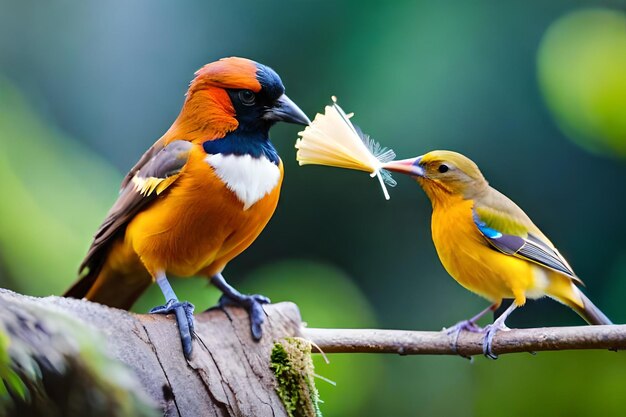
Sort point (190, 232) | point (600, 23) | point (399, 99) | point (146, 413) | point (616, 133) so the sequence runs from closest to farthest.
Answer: point (146, 413), point (190, 232), point (616, 133), point (600, 23), point (399, 99)

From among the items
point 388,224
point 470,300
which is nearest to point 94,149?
point 388,224

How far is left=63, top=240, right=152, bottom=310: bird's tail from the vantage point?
229cm

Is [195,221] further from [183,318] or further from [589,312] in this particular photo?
[589,312]

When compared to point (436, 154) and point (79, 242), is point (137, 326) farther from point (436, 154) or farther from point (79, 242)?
point (79, 242)

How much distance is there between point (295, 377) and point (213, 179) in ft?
1.68

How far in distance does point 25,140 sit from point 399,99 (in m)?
1.57

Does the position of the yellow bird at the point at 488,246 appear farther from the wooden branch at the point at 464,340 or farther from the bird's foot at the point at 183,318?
the bird's foot at the point at 183,318

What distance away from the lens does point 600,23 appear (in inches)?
131

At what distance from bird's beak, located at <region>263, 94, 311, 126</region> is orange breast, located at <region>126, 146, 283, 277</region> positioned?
161 millimetres

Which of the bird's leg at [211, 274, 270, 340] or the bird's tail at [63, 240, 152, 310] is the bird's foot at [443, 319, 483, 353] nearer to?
the bird's leg at [211, 274, 270, 340]

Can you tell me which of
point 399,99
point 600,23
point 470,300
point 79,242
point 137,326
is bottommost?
point 470,300

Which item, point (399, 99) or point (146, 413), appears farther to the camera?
point (399, 99)

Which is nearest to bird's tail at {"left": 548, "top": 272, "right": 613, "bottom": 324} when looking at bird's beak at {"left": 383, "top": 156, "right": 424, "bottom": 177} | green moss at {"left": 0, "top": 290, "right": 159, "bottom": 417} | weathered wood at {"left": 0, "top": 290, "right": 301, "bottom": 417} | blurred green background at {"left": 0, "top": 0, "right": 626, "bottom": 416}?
bird's beak at {"left": 383, "top": 156, "right": 424, "bottom": 177}

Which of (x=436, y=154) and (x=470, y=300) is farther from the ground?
(x=436, y=154)
